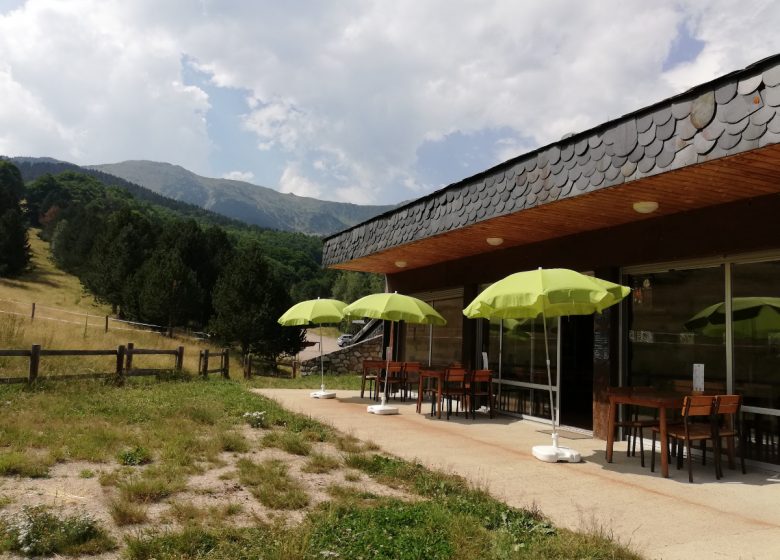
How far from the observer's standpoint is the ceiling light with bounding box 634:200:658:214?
21.3 feet

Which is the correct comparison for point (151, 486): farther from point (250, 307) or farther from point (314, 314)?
point (250, 307)

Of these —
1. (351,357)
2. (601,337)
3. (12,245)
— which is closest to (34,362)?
(601,337)

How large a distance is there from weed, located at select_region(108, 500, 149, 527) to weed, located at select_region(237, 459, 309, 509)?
881mm

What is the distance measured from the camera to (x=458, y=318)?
39.8 ft

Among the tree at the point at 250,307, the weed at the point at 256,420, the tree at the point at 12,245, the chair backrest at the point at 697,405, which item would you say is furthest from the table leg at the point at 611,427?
the tree at the point at 12,245

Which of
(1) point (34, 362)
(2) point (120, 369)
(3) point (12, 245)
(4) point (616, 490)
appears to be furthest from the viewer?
(3) point (12, 245)

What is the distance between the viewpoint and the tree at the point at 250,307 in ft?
102

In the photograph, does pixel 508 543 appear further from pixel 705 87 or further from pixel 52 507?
pixel 705 87

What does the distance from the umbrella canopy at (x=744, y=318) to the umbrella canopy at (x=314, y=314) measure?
665cm

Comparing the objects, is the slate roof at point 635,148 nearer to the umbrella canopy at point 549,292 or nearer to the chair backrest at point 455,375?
the umbrella canopy at point 549,292

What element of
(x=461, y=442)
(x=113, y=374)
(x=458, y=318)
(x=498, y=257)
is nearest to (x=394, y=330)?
(x=458, y=318)

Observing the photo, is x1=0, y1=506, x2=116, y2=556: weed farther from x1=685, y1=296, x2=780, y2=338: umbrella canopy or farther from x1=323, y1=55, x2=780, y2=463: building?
x1=685, y1=296, x2=780, y2=338: umbrella canopy

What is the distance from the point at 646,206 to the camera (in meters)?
6.66

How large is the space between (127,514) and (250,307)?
2845 centimetres
